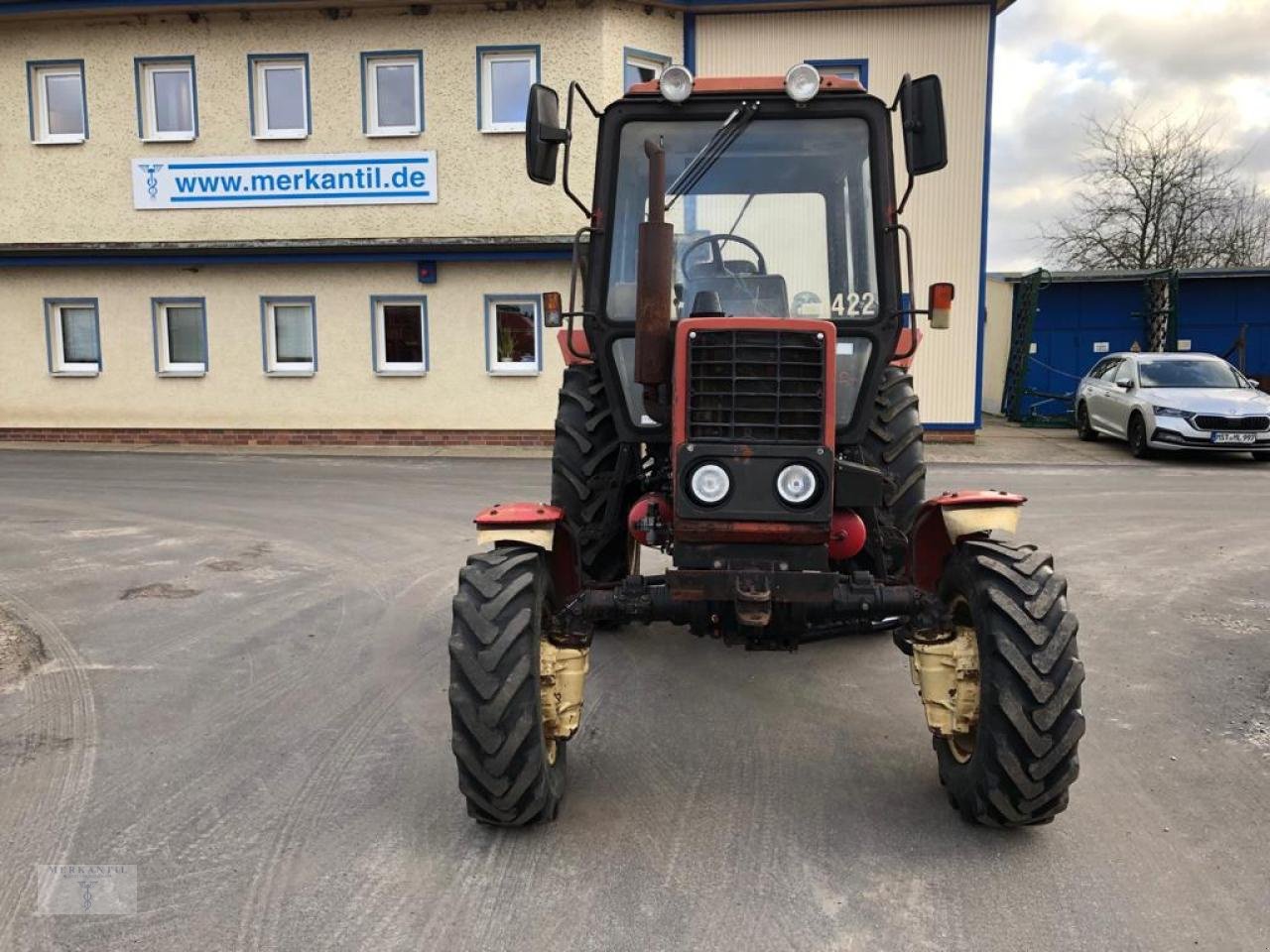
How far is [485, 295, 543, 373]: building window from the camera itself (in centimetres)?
1573

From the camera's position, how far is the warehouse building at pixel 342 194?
15.3 m

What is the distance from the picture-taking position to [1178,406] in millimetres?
14305

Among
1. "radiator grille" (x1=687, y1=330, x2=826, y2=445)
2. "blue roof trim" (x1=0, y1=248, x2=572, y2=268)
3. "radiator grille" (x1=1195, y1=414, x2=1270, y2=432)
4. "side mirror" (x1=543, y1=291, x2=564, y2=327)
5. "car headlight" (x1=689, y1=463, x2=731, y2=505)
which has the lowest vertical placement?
"radiator grille" (x1=1195, y1=414, x2=1270, y2=432)

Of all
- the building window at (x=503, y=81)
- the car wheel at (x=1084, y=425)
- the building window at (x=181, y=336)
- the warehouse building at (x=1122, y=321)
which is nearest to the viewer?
the building window at (x=503, y=81)

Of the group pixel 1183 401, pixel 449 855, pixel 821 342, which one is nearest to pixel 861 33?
pixel 1183 401

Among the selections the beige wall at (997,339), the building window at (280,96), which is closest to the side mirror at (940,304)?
the building window at (280,96)

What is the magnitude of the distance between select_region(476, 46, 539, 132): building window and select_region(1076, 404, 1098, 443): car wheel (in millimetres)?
10156

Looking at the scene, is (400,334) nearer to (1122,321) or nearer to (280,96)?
(280,96)

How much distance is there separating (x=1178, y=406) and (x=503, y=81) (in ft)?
34.9

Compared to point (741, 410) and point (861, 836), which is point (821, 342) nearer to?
point (741, 410)

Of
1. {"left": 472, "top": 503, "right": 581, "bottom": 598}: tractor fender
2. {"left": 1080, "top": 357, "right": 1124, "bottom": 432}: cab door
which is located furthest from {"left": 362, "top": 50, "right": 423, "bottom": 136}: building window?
{"left": 472, "top": 503, "right": 581, "bottom": 598}: tractor fender

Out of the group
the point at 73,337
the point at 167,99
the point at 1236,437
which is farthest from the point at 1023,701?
the point at 73,337

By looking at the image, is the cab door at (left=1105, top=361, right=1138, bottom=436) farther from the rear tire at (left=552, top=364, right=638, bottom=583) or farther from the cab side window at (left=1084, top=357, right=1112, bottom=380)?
the rear tire at (left=552, top=364, right=638, bottom=583)

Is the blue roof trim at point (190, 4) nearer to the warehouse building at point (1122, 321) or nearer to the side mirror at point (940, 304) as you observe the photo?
the warehouse building at point (1122, 321)
